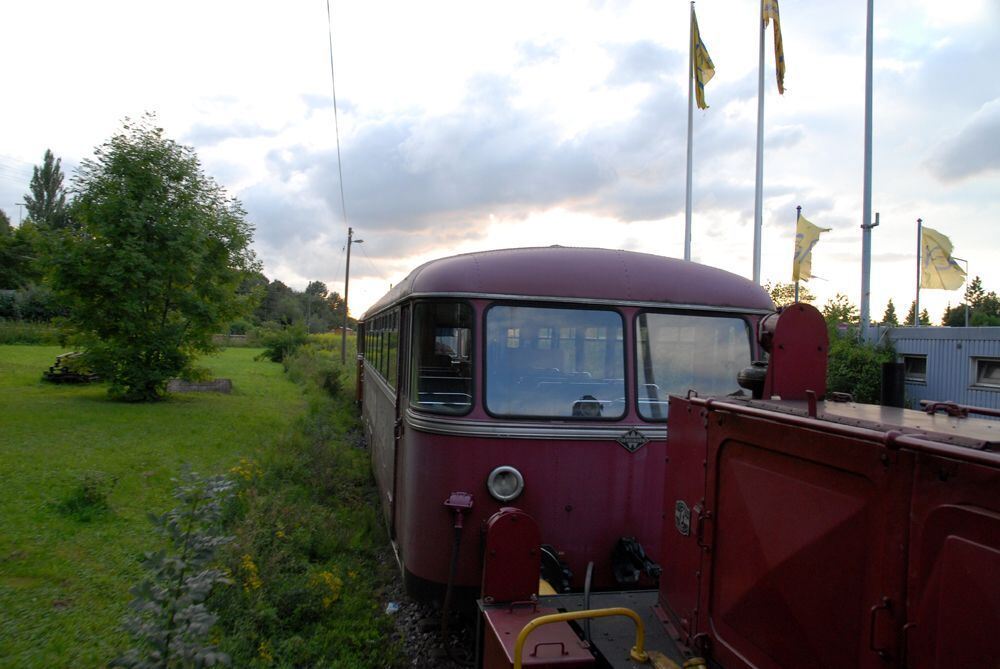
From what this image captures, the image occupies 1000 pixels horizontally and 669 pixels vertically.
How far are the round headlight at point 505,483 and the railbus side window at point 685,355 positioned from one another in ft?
3.13

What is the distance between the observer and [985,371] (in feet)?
52.9

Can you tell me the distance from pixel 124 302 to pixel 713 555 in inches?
551

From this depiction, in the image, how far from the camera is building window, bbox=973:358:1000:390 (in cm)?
1572

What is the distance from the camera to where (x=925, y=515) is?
→ 66.9 inches

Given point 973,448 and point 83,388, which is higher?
point 973,448

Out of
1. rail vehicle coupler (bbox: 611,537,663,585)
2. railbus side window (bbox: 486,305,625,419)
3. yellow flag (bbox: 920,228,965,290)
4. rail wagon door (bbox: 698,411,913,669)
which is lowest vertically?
rail vehicle coupler (bbox: 611,537,663,585)

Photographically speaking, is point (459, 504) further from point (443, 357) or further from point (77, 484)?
point (77, 484)

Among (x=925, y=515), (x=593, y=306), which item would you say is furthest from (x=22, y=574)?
(x=925, y=515)

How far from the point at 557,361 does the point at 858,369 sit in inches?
630

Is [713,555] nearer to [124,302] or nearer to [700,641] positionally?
[700,641]

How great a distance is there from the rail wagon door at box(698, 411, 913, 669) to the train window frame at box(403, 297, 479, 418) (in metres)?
1.80

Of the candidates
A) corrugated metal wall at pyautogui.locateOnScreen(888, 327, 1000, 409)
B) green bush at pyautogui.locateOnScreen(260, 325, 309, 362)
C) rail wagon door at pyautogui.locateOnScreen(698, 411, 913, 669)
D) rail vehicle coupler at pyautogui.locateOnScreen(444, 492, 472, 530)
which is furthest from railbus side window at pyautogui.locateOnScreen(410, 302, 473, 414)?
green bush at pyautogui.locateOnScreen(260, 325, 309, 362)

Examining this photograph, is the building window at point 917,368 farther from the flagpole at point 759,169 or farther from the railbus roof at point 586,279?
the railbus roof at point 586,279

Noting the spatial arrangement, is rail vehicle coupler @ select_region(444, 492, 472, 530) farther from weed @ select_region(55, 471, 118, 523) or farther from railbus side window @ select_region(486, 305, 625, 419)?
weed @ select_region(55, 471, 118, 523)
